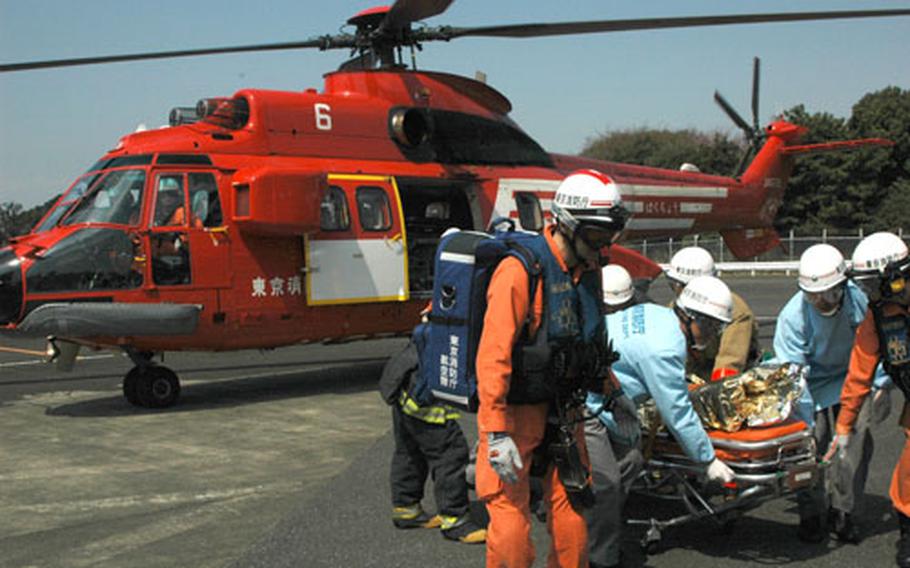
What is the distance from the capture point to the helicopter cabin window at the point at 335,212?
35.1ft

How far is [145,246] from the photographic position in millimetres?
9633

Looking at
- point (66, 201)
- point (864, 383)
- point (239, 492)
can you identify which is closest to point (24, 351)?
point (66, 201)

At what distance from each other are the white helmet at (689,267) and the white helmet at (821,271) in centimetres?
134

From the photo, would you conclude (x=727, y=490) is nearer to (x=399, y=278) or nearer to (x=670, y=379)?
(x=670, y=379)

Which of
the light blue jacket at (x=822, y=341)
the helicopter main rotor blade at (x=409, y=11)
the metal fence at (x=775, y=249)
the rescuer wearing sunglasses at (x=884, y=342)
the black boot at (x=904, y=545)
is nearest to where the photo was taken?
the black boot at (x=904, y=545)

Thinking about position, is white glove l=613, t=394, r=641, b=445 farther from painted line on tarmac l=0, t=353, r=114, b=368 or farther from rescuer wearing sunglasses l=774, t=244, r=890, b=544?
painted line on tarmac l=0, t=353, r=114, b=368

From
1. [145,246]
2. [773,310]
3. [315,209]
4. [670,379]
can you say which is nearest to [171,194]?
[145,246]

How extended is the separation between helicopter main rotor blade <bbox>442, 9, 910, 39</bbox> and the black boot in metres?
5.56

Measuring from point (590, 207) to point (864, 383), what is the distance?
2118 millimetres

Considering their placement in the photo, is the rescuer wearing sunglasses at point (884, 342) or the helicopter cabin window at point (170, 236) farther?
the helicopter cabin window at point (170, 236)

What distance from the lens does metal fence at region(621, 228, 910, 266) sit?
38.1 meters

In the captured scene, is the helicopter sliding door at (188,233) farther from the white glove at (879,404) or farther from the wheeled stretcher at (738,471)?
the white glove at (879,404)

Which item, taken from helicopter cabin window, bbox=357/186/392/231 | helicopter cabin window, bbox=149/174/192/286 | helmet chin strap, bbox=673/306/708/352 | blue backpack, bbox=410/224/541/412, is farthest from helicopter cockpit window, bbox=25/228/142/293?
helmet chin strap, bbox=673/306/708/352

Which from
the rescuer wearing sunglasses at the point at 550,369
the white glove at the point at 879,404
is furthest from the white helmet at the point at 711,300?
the rescuer wearing sunglasses at the point at 550,369
